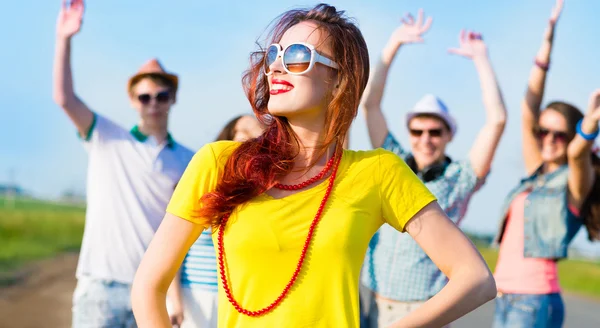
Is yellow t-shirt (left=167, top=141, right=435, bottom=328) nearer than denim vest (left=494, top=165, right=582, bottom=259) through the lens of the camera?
Yes

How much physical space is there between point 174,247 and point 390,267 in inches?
110

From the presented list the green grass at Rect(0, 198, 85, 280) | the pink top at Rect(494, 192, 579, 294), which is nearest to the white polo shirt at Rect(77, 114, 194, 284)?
the pink top at Rect(494, 192, 579, 294)

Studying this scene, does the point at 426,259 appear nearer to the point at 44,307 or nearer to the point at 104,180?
the point at 104,180

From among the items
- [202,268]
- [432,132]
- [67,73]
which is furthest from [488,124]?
[67,73]

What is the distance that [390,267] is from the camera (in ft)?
16.5

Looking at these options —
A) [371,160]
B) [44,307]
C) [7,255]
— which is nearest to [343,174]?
[371,160]

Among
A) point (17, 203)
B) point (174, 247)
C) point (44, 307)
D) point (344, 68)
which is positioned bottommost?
point (17, 203)

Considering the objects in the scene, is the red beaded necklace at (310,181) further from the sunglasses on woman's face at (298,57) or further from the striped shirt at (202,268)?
the striped shirt at (202,268)

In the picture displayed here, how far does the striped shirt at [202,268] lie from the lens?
490cm

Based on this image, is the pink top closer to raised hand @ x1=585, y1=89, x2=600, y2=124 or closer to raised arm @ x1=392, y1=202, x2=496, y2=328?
raised hand @ x1=585, y1=89, x2=600, y2=124

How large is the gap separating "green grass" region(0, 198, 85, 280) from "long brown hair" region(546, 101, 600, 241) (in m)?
17.7

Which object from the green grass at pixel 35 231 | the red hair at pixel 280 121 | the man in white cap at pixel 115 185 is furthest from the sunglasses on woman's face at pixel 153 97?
the green grass at pixel 35 231

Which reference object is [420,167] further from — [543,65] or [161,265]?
[161,265]

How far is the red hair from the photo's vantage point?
2.41m
